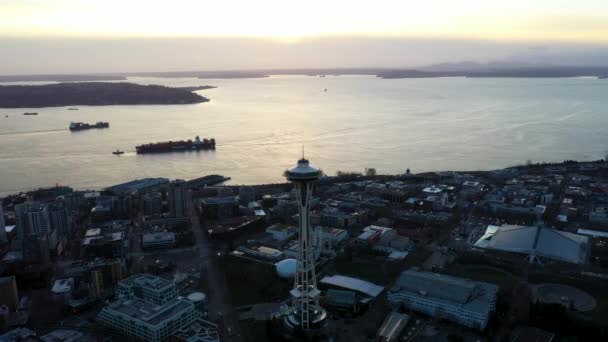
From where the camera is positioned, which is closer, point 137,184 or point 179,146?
point 137,184

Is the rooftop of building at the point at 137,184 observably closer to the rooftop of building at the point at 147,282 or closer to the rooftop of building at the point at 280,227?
the rooftop of building at the point at 280,227

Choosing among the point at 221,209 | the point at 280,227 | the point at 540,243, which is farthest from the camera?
the point at 221,209

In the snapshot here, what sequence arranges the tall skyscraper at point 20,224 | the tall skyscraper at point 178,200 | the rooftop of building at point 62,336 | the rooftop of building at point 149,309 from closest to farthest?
the rooftop of building at point 62,336, the rooftop of building at point 149,309, the tall skyscraper at point 20,224, the tall skyscraper at point 178,200

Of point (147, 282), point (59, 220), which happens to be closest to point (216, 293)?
point (147, 282)

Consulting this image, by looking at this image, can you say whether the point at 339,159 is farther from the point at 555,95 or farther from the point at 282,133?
the point at 555,95

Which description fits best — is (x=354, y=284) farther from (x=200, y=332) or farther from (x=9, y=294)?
(x=9, y=294)

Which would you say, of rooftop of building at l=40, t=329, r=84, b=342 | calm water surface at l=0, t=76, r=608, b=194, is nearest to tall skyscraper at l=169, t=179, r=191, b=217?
calm water surface at l=0, t=76, r=608, b=194

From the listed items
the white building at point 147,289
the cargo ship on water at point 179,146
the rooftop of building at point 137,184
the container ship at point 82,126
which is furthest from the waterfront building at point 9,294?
the container ship at point 82,126
